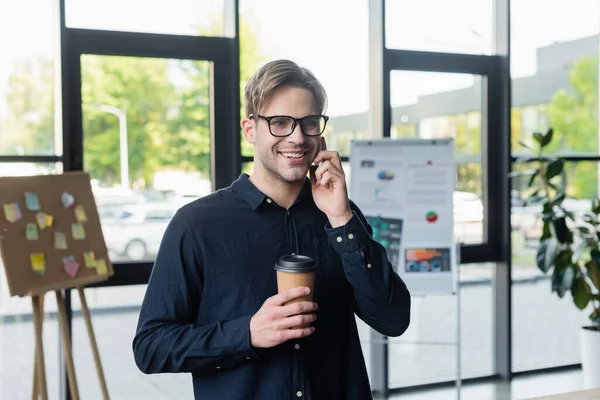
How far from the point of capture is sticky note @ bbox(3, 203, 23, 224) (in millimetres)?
2912

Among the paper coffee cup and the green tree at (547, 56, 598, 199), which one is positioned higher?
the green tree at (547, 56, 598, 199)

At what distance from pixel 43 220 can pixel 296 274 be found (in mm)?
2097

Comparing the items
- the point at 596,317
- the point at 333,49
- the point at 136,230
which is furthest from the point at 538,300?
A: the point at 136,230

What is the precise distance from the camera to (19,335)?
378 centimetres

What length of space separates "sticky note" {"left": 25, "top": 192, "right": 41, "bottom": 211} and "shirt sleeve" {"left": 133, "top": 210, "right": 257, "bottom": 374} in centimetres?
175

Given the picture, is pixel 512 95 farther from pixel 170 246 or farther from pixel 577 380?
pixel 170 246

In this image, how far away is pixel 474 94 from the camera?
4980 millimetres

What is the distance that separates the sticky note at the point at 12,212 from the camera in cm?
291

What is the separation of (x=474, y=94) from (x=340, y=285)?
3.77 metres

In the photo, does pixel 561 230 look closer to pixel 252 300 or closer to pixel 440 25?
pixel 440 25

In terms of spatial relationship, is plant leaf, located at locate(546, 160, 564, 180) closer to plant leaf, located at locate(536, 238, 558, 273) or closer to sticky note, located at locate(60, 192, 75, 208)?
plant leaf, located at locate(536, 238, 558, 273)

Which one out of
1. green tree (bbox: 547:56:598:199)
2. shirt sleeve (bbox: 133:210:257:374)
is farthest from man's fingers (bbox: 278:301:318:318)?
green tree (bbox: 547:56:598:199)

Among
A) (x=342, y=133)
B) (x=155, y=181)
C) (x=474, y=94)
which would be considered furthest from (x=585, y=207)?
(x=155, y=181)

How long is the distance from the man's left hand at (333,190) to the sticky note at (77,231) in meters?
2.02
